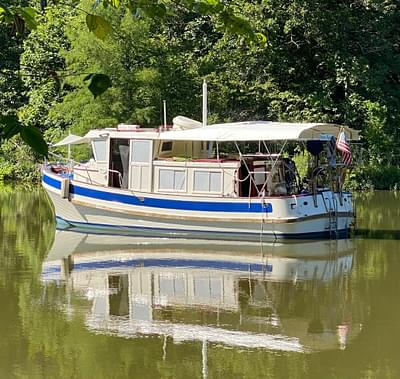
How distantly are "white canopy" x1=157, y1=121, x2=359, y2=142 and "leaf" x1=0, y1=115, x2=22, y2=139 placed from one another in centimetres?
1260

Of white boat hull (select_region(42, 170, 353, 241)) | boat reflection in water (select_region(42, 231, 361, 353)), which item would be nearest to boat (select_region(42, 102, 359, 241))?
white boat hull (select_region(42, 170, 353, 241))

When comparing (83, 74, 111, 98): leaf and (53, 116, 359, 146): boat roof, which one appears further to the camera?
(53, 116, 359, 146): boat roof

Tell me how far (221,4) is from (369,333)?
627 centimetres

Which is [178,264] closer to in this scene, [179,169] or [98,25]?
[179,169]

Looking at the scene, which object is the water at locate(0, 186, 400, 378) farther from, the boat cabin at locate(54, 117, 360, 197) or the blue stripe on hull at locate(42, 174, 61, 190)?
the blue stripe on hull at locate(42, 174, 61, 190)

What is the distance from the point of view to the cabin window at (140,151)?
640 inches

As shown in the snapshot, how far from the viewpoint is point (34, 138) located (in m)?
1.99

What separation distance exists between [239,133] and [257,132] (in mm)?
362

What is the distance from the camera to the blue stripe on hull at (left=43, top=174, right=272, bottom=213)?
1495 cm

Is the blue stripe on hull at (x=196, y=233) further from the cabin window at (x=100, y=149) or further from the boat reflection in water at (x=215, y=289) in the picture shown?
the cabin window at (x=100, y=149)

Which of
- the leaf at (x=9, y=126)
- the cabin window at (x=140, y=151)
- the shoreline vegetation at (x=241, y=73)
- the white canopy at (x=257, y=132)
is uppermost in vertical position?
the shoreline vegetation at (x=241, y=73)

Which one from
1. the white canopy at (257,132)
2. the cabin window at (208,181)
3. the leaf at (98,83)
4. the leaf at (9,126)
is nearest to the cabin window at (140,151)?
the white canopy at (257,132)

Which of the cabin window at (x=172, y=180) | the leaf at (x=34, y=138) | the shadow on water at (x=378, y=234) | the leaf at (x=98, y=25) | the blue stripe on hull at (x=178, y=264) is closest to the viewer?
the leaf at (x=34, y=138)

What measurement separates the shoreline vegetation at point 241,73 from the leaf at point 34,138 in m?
23.0
